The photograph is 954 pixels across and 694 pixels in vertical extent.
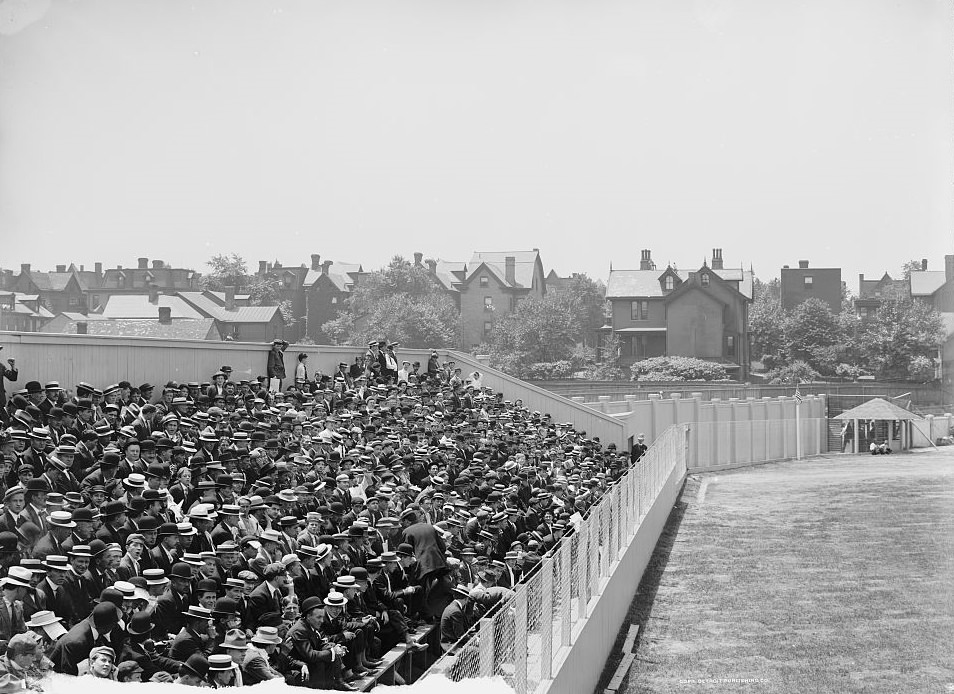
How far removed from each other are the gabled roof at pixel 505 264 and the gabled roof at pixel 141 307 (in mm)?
24581

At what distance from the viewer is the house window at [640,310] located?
6881 cm

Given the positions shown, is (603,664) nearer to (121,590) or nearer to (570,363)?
(121,590)

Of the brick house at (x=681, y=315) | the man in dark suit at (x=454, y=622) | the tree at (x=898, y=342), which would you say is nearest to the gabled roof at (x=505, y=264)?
the brick house at (x=681, y=315)

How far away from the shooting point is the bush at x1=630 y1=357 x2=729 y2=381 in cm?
5969

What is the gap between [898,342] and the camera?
66.8 meters

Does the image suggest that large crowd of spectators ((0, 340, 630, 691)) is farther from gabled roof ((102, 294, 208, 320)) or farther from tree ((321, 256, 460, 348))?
tree ((321, 256, 460, 348))

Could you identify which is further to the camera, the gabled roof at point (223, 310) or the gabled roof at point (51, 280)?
the gabled roof at point (223, 310)

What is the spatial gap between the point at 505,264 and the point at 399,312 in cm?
1308

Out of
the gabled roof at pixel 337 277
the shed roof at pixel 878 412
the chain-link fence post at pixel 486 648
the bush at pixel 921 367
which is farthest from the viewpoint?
the gabled roof at pixel 337 277

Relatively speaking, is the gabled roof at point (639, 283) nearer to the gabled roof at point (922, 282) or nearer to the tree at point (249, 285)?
the gabled roof at point (922, 282)

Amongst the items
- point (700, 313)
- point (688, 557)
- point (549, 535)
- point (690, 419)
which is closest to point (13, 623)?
point (549, 535)

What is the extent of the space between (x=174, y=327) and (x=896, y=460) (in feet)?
125

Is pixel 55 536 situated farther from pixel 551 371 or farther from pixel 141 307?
pixel 551 371

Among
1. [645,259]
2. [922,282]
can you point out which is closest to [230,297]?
[645,259]
